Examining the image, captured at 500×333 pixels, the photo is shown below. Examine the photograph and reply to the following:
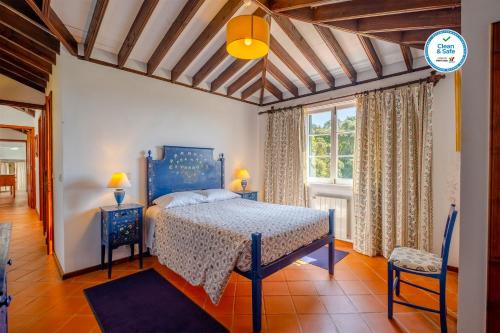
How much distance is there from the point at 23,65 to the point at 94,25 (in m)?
2.00

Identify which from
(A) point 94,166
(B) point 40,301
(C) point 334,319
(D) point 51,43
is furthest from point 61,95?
(C) point 334,319

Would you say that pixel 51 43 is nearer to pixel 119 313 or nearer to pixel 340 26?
pixel 119 313

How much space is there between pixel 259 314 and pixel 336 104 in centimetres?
334

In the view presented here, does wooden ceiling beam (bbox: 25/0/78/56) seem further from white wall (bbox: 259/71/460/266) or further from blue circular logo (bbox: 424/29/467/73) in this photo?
white wall (bbox: 259/71/460/266)

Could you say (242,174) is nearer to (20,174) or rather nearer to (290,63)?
(290,63)

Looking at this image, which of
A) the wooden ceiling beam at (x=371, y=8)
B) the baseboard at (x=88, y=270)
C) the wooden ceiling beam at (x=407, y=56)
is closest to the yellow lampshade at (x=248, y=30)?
the wooden ceiling beam at (x=371, y=8)

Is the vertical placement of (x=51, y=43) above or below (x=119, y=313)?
above

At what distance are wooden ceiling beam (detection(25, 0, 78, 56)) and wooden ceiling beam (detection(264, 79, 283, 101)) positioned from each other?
8.93 feet

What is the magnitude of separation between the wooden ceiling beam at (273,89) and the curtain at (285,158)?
0.34 m

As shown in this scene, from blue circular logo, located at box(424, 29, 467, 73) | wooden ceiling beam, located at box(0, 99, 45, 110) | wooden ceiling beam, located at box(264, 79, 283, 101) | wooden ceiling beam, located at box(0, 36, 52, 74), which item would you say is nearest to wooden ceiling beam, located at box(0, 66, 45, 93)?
wooden ceiling beam, located at box(0, 99, 45, 110)

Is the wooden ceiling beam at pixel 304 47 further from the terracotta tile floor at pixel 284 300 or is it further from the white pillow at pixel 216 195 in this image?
the terracotta tile floor at pixel 284 300

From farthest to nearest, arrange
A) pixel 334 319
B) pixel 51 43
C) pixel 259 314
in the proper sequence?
1. pixel 51 43
2. pixel 334 319
3. pixel 259 314

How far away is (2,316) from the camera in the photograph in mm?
1017

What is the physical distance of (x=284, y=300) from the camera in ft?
7.61
